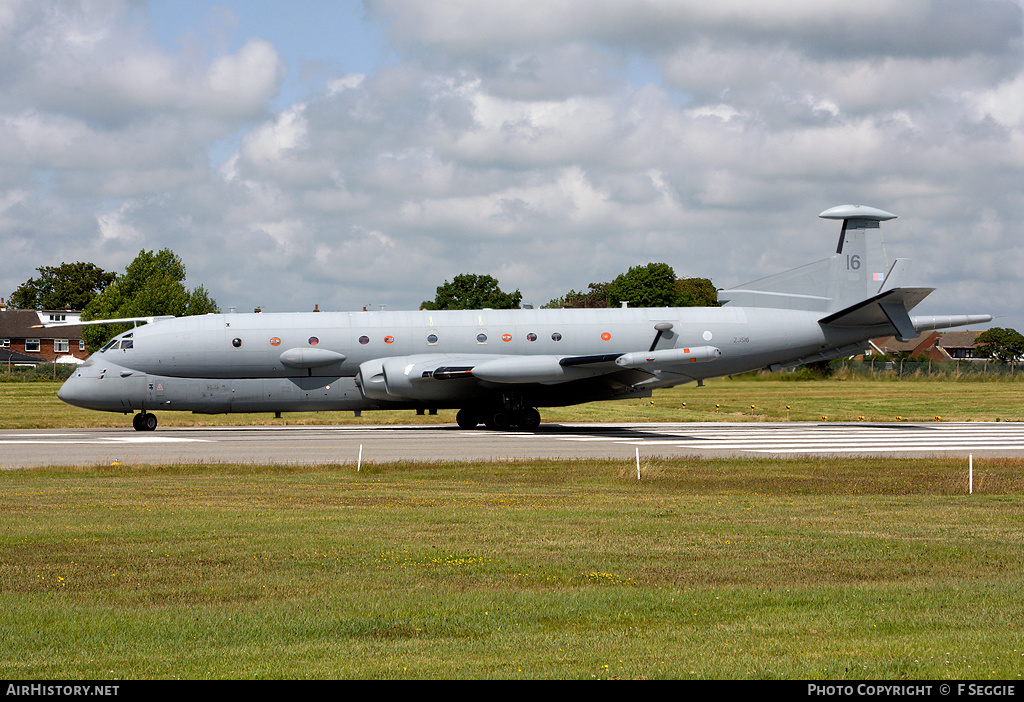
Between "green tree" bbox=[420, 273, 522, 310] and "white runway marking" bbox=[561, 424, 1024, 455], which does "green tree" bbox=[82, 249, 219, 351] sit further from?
"white runway marking" bbox=[561, 424, 1024, 455]

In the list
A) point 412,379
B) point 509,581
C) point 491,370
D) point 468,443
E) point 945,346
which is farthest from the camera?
point 945,346

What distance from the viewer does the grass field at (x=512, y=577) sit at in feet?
22.0

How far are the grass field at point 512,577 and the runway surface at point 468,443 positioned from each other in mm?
4472

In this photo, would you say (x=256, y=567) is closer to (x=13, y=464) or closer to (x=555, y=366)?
(x=13, y=464)

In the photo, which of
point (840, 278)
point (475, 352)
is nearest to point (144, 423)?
point (475, 352)

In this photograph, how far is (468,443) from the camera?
26.3 meters

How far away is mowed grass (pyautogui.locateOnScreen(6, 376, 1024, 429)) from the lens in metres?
38.8

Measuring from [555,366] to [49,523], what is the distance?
18.4 metres

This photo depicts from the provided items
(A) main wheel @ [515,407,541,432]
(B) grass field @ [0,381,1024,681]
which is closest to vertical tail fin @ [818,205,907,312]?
(A) main wheel @ [515,407,541,432]

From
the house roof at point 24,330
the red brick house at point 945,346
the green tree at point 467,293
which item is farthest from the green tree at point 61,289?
the red brick house at point 945,346

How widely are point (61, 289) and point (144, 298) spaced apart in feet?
254

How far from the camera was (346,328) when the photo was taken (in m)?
31.2

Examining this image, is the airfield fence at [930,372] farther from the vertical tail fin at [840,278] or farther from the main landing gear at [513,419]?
the main landing gear at [513,419]

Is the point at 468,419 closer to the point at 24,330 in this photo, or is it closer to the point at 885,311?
the point at 885,311
